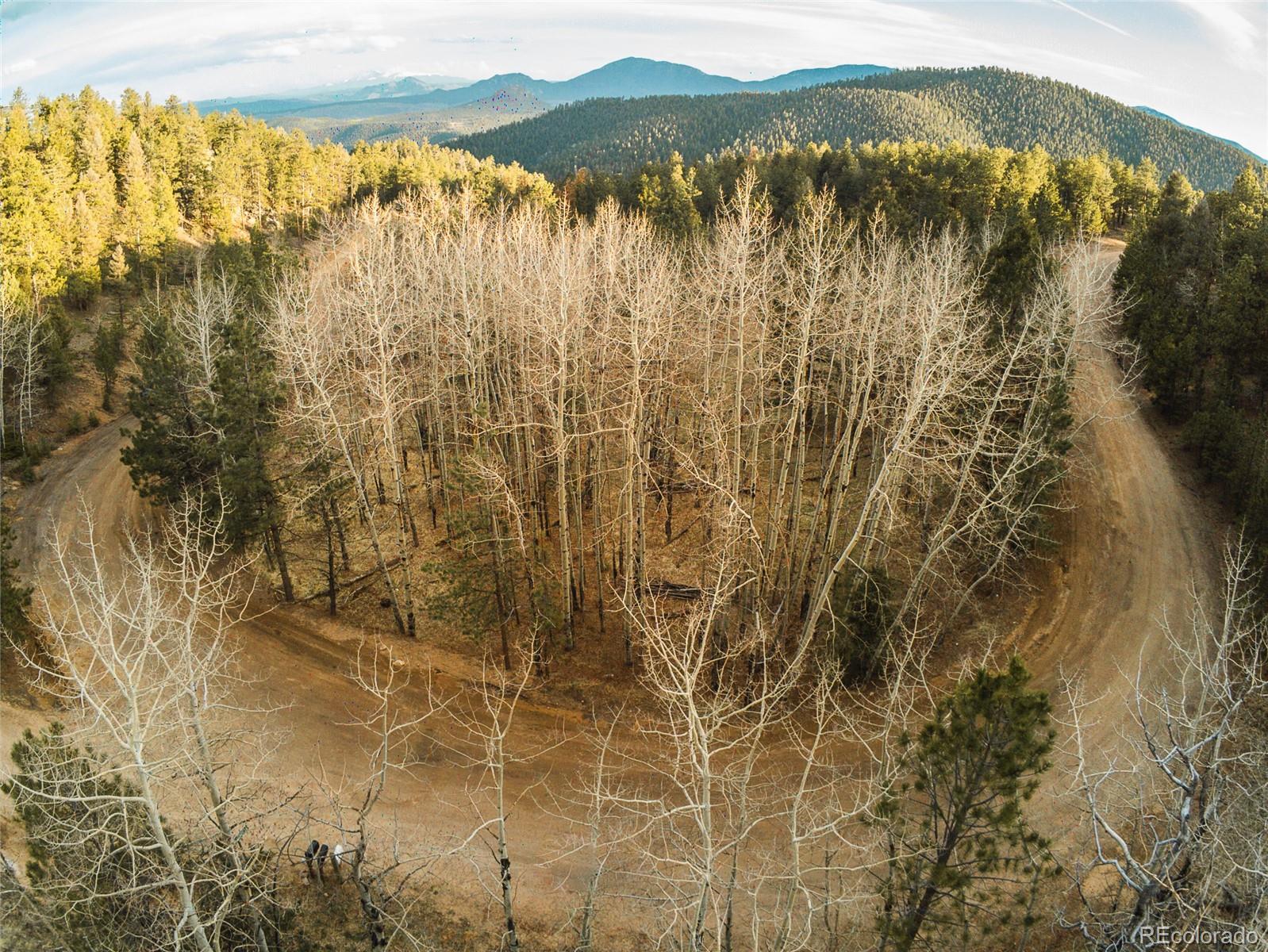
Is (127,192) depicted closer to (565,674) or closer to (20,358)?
(20,358)

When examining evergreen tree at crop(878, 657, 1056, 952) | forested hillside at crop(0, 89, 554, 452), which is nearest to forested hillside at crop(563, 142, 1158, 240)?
forested hillside at crop(0, 89, 554, 452)

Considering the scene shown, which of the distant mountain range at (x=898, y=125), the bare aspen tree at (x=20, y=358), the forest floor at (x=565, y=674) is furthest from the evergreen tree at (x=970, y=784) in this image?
the distant mountain range at (x=898, y=125)

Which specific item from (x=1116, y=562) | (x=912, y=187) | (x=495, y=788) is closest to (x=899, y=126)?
(x=912, y=187)

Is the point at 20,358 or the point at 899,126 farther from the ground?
the point at 899,126

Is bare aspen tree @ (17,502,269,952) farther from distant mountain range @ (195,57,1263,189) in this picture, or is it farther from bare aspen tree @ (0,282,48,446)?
distant mountain range @ (195,57,1263,189)

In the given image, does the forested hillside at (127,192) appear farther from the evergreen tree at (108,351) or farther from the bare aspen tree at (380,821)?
the bare aspen tree at (380,821)

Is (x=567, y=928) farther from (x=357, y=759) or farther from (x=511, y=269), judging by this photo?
(x=511, y=269)

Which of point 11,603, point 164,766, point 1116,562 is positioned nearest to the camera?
point 164,766
